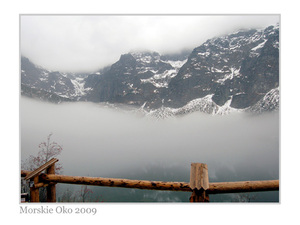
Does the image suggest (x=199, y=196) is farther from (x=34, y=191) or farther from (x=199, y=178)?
(x=34, y=191)

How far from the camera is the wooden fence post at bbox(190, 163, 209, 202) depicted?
3.06 m

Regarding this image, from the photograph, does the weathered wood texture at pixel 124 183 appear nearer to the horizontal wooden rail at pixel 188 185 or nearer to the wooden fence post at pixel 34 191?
the horizontal wooden rail at pixel 188 185

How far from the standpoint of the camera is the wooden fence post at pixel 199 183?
121 inches

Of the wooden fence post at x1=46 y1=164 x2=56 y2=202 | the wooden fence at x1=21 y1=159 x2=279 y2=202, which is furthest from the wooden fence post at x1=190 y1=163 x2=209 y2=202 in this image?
the wooden fence post at x1=46 y1=164 x2=56 y2=202

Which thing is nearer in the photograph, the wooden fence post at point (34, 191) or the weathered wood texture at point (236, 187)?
the weathered wood texture at point (236, 187)

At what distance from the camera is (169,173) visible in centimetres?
10825

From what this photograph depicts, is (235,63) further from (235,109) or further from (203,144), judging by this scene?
(203,144)

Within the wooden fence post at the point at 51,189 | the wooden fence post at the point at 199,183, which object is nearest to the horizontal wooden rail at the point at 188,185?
the wooden fence post at the point at 199,183

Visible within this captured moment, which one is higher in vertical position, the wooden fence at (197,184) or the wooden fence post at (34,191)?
the wooden fence at (197,184)

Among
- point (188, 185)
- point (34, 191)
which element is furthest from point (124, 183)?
point (34, 191)

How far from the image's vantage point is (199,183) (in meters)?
3.07
